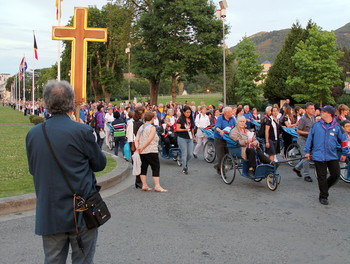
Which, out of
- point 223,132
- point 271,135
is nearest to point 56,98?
point 223,132

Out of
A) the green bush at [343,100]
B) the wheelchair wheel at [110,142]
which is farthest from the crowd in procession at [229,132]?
the green bush at [343,100]

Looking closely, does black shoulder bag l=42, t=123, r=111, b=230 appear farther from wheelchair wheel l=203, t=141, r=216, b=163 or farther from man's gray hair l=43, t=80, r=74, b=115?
wheelchair wheel l=203, t=141, r=216, b=163

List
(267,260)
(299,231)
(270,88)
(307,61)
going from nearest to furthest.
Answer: (267,260) < (299,231) < (307,61) < (270,88)

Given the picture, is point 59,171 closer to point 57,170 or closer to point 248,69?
point 57,170

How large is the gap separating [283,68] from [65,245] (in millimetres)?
42132

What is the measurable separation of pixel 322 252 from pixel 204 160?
833 cm

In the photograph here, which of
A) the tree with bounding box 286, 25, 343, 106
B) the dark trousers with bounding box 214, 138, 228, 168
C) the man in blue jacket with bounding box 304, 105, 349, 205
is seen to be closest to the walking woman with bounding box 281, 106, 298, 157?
the dark trousers with bounding box 214, 138, 228, 168

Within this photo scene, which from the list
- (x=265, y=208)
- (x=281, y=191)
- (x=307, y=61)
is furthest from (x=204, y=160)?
(x=307, y=61)

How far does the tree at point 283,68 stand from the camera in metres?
41.6

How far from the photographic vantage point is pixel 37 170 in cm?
275

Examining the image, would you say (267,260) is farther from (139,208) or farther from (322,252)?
(139,208)

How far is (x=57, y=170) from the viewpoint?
2.71 metres

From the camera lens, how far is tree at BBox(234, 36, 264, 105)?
124 feet

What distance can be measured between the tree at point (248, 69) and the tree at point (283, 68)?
441 centimetres
